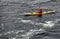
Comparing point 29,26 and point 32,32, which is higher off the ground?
point 29,26

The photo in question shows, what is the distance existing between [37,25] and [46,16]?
7970 millimetres

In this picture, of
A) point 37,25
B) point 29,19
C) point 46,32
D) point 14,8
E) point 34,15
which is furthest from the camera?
point 14,8

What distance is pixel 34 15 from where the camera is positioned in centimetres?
5094

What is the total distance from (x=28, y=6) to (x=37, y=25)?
68.3ft

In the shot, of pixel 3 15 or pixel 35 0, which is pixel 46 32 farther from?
pixel 35 0

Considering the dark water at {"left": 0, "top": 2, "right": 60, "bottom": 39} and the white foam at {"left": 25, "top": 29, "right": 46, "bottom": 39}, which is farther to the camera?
the dark water at {"left": 0, "top": 2, "right": 60, "bottom": 39}

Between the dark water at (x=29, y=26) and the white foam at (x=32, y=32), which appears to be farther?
the dark water at (x=29, y=26)

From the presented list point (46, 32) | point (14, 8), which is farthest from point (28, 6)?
point (46, 32)

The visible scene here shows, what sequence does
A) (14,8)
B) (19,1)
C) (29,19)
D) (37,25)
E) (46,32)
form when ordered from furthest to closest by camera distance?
1. (19,1)
2. (14,8)
3. (29,19)
4. (37,25)
5. (46,32)

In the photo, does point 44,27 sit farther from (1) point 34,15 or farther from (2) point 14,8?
(2) point 14,8

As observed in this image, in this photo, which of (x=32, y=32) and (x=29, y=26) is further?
(x=29, y=26)

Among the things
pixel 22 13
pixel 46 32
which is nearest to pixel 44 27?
pixel 46 32

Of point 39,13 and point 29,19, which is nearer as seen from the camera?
point 29,19

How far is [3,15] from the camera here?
52312 mm
